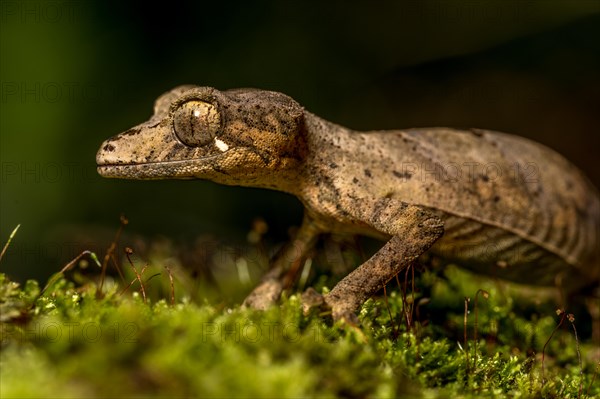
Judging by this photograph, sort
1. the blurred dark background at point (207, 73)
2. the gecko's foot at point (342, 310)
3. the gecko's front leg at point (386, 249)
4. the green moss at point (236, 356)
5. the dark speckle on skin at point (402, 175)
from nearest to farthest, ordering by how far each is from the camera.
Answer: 1. the green moss at point (236, 356)
2. the gecko's foot at point (342, 310)
3. the gecko's front leg at point (386, 249)
4. the dark speckle on skin at point (402, 175)
5. the blurred dark background at point (207, 73)

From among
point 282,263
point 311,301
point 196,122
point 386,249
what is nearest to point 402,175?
point 386,249

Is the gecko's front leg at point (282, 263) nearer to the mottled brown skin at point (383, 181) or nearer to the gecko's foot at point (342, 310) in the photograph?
the mottled brown skin at point (383, 181)

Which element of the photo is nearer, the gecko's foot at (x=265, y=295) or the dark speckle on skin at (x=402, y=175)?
the dark speckle on skin at (x=402, y=175)

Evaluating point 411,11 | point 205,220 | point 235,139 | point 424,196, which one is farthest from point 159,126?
point 411,11

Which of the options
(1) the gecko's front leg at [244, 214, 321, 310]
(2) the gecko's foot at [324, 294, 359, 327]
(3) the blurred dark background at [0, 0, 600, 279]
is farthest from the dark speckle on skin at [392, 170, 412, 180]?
(3) the blurred dark background at [0, 0, 600, 279]

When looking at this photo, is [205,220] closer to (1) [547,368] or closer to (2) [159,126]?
(2) [159,126]

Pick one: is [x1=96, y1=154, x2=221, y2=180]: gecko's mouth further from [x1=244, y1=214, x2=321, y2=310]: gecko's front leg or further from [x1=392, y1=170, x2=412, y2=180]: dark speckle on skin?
[x1=392, y1=170, x2=412, y2=180]: dark speckle on skin

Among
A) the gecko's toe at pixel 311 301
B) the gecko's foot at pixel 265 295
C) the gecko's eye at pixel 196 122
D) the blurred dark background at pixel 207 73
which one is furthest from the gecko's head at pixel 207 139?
the blurred dark background at pixel 207 73
